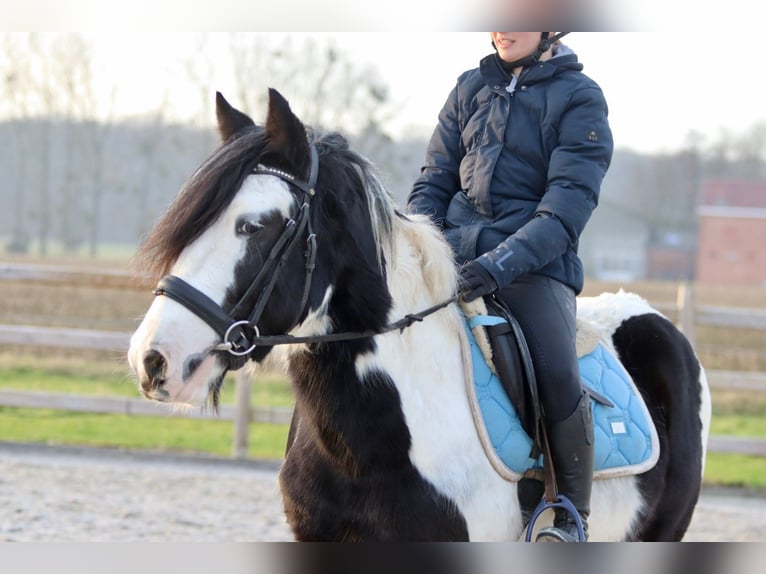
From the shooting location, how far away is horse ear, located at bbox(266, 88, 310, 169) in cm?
233

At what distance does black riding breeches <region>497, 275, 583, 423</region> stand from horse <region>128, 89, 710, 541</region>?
0.71 feet

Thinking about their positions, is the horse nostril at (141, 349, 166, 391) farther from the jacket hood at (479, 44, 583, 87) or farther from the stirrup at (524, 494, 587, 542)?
the jacket hood at (479, 44, 583, 87)

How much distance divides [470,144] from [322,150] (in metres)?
0.70

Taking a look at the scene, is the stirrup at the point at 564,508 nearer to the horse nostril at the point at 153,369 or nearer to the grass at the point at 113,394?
the horse nostril at the point at 153,369

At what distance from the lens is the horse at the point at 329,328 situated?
2.16 m

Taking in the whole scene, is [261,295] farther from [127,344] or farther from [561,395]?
[127,344]

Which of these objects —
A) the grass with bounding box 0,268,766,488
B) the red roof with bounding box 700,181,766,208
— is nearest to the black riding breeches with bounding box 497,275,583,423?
the grass with bounding box 0,268,766,488

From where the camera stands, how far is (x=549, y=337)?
2.71 meters

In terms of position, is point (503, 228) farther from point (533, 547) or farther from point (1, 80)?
point (1, 80)

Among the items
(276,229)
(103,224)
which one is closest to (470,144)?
(276,229)

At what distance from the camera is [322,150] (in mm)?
2502

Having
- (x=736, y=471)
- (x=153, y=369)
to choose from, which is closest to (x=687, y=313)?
(x=736, y=471)

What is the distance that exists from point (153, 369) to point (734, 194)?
63.2m

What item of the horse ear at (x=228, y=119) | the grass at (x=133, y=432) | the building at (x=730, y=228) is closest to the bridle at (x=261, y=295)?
the horse ear at (x=228, y=119)
